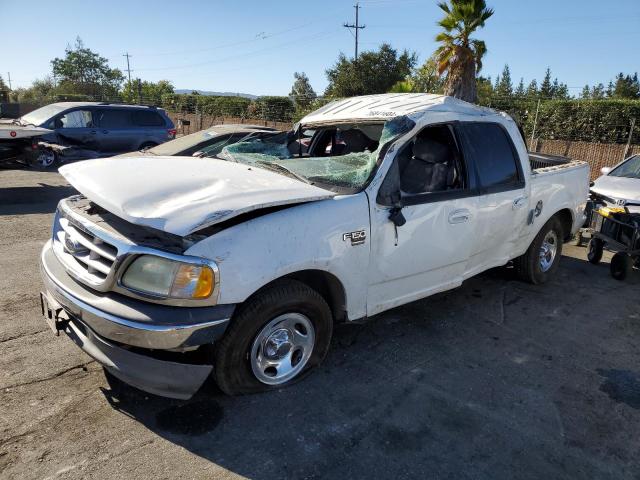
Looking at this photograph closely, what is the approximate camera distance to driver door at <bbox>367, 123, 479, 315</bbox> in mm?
3412

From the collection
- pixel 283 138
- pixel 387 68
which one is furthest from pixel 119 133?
pixel 387 68

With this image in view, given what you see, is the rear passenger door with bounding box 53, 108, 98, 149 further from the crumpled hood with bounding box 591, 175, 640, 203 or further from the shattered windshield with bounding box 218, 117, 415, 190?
the crumpled hood with bounding box 591, 175, 640, 203

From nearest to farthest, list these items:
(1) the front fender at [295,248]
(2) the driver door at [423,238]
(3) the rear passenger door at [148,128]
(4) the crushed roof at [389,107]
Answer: (1) the front fender at [295,248] → (2) the driver door at [423,238] → (4) the crushed roof at [389,107] → (3) the rear passenger door at [148,128]

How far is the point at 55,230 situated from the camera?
11.6ft

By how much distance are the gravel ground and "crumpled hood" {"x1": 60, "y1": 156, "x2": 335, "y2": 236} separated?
1210 mm

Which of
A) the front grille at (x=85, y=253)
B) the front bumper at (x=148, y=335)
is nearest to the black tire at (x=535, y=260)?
the front bumper at (x=148, y=335)

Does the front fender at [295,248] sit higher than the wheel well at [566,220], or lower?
higher

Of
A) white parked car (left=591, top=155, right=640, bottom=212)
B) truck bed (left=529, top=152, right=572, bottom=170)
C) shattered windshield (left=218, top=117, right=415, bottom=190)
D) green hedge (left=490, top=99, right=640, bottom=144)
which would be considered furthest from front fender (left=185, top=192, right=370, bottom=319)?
green hedge (left=490, top=99, right=640, bottom=144)

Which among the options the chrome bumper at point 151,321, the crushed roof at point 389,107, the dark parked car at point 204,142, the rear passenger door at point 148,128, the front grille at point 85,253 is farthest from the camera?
the rear passenger door at point 148,128

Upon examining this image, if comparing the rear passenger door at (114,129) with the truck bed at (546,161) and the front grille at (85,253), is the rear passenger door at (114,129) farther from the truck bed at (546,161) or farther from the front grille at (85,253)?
the truck bed at (546,161)

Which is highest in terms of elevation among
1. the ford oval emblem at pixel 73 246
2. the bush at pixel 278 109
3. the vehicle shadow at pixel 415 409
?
the bush at pixel 278 109

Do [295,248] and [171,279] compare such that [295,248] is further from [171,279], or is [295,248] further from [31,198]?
[31,198]

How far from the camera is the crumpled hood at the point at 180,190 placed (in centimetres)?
262

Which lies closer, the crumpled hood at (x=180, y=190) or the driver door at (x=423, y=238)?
the crumpled hood at (x=180, y=190)
